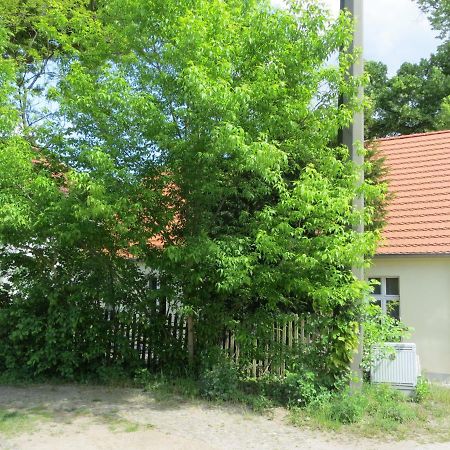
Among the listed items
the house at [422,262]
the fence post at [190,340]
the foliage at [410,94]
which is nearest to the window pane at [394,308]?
the house at [422,262]

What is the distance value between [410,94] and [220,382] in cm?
2130

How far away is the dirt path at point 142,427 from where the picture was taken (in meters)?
6.75

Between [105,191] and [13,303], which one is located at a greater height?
[105,191]

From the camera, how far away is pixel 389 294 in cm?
1268

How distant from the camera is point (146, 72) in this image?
8898 mm

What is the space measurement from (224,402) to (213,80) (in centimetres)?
463

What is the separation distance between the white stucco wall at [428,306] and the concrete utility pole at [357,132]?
12.9ft

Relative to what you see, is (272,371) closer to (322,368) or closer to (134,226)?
(322,368)

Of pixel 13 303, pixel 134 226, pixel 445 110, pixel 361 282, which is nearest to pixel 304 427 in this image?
pixel 361 282

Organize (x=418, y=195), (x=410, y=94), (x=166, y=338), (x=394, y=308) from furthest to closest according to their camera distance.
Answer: (x=410, y=94)
(x=418, y=195)
(x=394, y=308)
(x=166, y=338)

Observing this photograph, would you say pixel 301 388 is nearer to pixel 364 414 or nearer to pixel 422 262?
pixel 364 414

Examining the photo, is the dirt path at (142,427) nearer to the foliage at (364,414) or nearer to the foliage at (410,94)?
the foliage at (364,414)

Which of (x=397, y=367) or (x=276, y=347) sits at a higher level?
(x=276, y=347)

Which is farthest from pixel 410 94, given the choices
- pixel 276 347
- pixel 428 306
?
pixel 276 347
